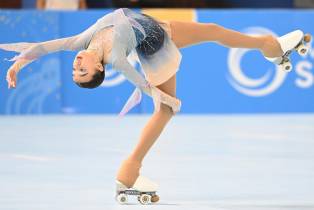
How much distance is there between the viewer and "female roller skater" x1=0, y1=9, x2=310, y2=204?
5309mm

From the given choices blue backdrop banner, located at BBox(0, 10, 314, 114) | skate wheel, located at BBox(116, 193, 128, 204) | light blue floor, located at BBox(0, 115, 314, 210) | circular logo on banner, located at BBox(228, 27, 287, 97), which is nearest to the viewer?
skate wheel, located at BBox(116, 193, 128, 204)

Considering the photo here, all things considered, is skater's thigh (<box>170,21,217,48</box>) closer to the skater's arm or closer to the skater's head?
the skater's head

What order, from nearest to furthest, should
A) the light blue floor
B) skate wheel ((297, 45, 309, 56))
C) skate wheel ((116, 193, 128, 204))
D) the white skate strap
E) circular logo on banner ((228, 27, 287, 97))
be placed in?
skate wheel ((116, 193, 128, 204)) → the light blue floor → the white skate strap → skate wheel ((297, 45, 309, 56)) → circular logo on banner ((228, 27, 287, 97))

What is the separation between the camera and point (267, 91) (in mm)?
11461

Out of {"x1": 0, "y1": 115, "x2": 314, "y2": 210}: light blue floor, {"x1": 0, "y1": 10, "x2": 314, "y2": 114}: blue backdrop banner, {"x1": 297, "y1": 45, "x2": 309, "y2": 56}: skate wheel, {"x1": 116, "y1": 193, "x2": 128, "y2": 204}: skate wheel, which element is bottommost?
{"x1": 116, "y1": 193, "x2": 128, "y2": 204}: skate wheel

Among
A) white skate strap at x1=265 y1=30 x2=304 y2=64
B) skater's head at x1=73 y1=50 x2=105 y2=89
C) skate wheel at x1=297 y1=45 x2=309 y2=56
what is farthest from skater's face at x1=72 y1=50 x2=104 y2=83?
skate wheel at x1=297 y1=45 x2=309 y2=56

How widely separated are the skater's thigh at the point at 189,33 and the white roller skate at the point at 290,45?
2.06 ft

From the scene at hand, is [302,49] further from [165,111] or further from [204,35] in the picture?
[165,111]

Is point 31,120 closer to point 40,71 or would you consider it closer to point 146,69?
point 40,71

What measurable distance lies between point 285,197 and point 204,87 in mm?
5767

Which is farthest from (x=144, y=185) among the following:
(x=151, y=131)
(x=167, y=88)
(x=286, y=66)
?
(x=286, y=66)

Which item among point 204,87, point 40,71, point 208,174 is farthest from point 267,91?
Result: point 208,174

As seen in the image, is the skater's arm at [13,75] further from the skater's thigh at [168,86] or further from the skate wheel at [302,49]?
the skate wheel at [302,49]

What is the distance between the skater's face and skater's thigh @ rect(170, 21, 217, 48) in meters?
0.60
